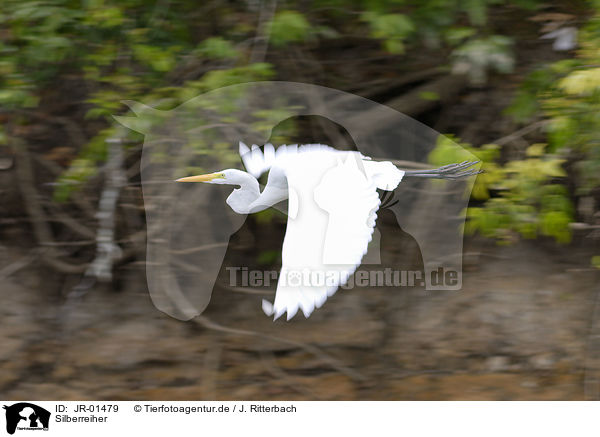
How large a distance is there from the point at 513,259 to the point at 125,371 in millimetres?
1776

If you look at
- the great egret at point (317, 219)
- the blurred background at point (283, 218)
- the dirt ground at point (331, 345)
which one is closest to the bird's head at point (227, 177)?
the great egret at point (317, 219)

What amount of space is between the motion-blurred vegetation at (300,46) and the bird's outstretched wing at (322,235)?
465 mm

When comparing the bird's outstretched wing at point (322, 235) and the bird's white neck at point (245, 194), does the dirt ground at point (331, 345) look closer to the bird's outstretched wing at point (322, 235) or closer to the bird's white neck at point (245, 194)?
the bird's white neck at point (245, 194)

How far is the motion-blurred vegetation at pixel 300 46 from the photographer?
208 cm

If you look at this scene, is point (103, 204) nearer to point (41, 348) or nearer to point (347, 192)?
point (41, 348)

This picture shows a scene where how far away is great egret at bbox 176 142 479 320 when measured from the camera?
1.81 metres

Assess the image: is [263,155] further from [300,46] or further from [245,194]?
[300,46]

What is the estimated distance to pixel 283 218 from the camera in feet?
7.51

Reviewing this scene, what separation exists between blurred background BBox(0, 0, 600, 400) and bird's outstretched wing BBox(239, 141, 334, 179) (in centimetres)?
6

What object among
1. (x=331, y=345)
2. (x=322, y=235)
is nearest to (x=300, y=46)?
(x=322, y=235)

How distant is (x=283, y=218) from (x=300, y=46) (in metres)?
0.67

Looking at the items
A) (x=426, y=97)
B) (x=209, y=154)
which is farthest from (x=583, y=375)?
(x=209, y=154)

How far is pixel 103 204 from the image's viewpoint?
2.43m
